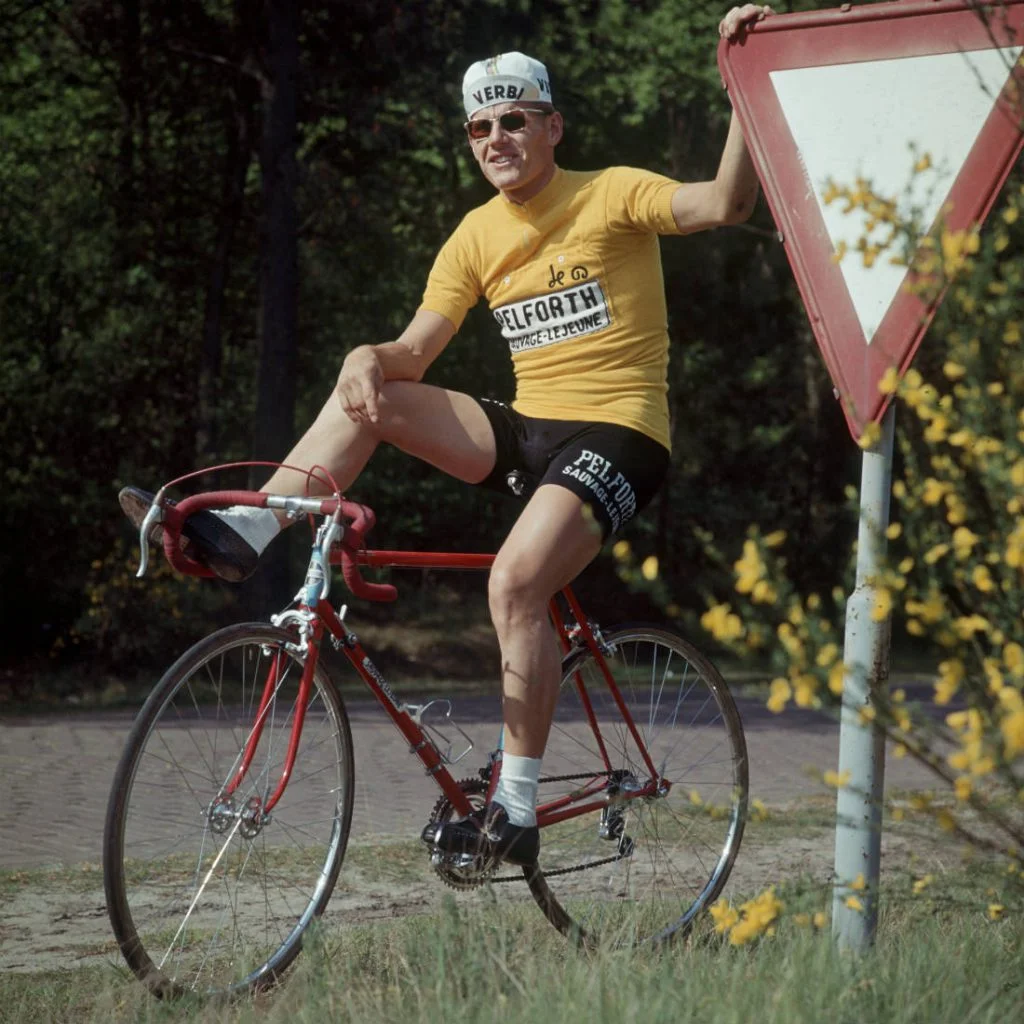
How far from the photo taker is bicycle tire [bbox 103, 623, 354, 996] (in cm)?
378

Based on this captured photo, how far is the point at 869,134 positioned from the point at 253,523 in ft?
5.29

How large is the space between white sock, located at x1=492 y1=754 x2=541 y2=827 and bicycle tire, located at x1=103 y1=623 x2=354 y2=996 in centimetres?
37

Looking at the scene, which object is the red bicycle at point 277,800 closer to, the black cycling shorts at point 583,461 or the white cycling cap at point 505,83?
the black cycling shorts at point 583,461

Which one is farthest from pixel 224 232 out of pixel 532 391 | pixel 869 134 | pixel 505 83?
pixel 869 134

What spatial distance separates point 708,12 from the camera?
83.5ft

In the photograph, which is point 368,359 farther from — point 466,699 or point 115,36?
point 115,36

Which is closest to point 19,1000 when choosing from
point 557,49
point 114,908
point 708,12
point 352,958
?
point 114,908

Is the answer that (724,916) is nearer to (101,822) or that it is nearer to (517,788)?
(517,788)

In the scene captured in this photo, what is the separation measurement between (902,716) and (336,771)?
1.71 m

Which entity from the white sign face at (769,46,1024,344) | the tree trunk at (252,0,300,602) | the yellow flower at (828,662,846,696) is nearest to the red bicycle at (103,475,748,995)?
the yellow flower at (828,662,846,696)

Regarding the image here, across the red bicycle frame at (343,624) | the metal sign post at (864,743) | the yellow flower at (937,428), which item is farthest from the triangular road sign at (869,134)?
the red bicycle frame at (343,624)

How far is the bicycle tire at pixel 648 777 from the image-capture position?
15.8 ft

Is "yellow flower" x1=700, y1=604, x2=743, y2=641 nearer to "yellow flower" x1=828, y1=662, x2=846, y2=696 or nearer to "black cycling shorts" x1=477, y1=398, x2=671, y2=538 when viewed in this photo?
"yellow flower" x1=828, y1=662, x2=846, y2=696

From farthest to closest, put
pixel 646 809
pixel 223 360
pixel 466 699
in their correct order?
1. pixel 223 360
2. pixel 466 699
3. pixel 646 809
